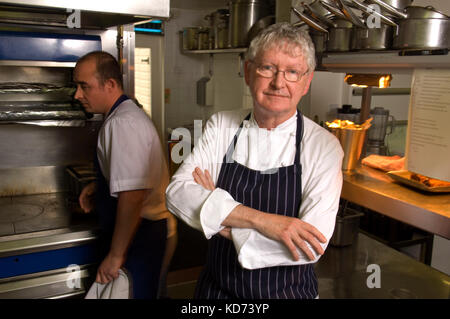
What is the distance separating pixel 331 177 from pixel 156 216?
86 centimetres

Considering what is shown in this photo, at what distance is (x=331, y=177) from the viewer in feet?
4.16

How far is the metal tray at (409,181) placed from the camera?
1.38 metres

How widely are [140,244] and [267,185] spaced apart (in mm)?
732

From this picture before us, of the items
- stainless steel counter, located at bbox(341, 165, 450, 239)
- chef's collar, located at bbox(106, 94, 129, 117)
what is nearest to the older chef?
stainless steel counter, located at bbox(341, 165, 450, 239)

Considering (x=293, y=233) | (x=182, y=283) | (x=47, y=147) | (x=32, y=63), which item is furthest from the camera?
(x=182, y=283)

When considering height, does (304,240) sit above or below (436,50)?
below

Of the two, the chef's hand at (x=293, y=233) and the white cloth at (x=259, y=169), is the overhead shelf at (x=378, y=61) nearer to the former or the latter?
the white cloth at (x=259, y=169)

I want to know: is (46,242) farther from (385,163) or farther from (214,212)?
(385,163)

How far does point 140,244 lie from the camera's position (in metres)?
1.79

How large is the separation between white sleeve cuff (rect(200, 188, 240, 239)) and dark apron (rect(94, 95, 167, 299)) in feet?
2.11

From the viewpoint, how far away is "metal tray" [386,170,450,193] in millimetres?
1377

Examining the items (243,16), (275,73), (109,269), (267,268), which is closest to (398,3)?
(275,73)
